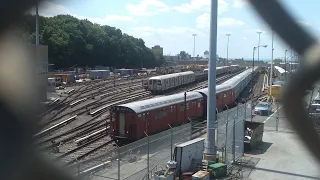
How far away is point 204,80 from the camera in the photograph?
46906 mm

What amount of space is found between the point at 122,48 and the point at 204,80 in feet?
86.0

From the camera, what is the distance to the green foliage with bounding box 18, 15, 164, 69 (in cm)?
4341

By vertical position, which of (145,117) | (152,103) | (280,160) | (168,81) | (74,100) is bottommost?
(280,160)

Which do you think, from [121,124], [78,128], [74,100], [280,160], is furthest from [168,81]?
[280,160]

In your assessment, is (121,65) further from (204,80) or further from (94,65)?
(204,80)

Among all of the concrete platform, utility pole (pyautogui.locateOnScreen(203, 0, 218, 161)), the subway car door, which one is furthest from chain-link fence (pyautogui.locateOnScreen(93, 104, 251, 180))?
the subway car door

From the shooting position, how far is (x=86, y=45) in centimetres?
5422

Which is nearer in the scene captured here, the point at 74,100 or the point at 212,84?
the point at 212,84

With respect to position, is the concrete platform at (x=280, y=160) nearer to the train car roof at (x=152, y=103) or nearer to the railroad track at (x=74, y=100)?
the train car roof at (x=152, y=103)

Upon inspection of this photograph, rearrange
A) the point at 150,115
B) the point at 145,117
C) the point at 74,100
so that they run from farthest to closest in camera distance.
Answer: the point at 74,100 < the point at 150,115 < the point at 145,117

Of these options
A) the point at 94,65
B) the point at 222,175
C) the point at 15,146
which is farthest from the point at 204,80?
the point at 15,146

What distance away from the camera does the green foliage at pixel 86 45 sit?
43.4 metres

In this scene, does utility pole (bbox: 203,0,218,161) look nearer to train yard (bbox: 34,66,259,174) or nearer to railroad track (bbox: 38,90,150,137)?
train yard (bbox: 34,66,259,174)

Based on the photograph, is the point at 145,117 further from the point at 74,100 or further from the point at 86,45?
the point at 86,45
